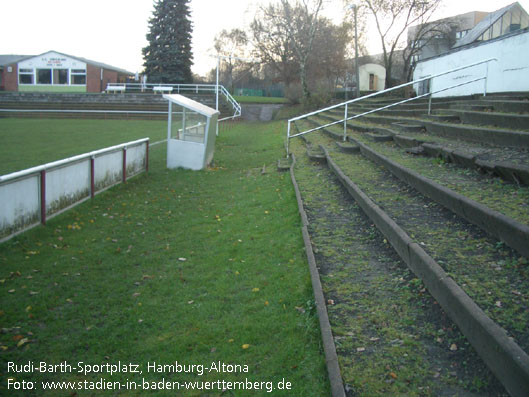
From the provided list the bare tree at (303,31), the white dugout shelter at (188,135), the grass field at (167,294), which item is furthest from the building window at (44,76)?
the grass field at (167,294)

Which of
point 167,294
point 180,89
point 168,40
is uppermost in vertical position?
point 168,40

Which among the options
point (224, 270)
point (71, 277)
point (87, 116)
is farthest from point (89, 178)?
point (87, 116)

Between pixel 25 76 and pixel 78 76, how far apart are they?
6.48 m

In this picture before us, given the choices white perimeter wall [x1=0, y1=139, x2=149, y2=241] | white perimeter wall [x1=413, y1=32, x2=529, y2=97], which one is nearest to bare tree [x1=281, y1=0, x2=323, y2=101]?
white perimeter wall [x1=413, y1=32, x2=529, y2=97]

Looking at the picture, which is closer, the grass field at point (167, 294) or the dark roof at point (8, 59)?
the grass field at point (167, 294)

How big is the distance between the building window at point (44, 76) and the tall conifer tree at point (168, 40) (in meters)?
11.8

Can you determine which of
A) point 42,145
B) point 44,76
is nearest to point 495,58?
point 42,145

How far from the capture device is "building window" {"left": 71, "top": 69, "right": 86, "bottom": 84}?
57.0 m

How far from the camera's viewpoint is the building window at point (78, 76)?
57.0 m

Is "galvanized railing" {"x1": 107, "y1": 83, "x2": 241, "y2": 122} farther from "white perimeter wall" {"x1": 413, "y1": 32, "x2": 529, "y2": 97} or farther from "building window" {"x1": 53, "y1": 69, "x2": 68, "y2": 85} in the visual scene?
"white perimeter wall" {"x1": 413, "y1": 32, "x2": 529, "y2": 97}

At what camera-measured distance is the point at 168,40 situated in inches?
2194

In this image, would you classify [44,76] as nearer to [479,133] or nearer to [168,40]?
[168,40]

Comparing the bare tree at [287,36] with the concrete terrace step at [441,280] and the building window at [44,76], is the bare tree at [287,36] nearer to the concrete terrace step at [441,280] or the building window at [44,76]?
the building window at [44,76]

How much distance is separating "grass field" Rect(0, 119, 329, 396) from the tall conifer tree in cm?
4903
